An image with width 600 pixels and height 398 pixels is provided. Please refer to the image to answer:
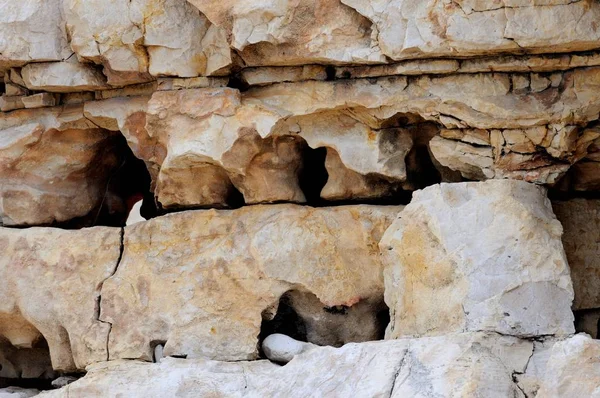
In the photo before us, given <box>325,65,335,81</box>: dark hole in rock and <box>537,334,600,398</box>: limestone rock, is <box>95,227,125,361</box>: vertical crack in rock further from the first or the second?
<box>537,334,600,398</box>: limestone rock

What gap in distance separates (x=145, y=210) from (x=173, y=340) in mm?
1334

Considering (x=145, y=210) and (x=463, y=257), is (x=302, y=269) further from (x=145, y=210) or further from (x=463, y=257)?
(x=145, y=210)

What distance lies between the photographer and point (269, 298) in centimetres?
440

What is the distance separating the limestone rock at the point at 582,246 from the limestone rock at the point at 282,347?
4.01ft

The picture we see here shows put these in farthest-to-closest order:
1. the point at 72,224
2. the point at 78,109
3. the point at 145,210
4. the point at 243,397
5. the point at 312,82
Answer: the point at 145,210, the point at 72,224, the point at 78,109, the point at 312,82, the point at 243,397

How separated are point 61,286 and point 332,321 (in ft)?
4.29

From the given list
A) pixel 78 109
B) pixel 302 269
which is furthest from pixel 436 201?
pixel 78 109

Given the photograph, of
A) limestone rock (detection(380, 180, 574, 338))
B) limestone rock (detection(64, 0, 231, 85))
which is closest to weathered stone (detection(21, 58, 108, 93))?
limestone rock (detection(64, 0, 231, 85))

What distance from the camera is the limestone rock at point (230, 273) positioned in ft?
14.3

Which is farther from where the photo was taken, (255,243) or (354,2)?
(255,243)

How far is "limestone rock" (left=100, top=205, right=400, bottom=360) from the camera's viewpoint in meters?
4.36

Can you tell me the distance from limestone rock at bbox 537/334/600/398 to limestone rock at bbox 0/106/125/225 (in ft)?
8.99

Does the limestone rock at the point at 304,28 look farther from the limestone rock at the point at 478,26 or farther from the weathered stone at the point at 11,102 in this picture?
the weathered stone at the point at 11,102

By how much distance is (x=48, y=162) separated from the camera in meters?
5.06
